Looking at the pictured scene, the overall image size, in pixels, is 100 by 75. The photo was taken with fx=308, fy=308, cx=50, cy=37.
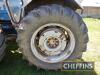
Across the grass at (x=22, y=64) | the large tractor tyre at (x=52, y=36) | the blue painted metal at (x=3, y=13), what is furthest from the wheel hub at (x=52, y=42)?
the blue painted metal at (x=3, y=13)

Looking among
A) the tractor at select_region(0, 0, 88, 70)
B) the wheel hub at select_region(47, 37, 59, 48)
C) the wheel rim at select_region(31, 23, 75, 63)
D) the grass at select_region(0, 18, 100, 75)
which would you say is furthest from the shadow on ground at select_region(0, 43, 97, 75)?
the wheel hub at select_region(47, 37, 59, 48)

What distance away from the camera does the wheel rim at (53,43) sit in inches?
187

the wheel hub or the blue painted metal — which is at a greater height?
the blue painted metal

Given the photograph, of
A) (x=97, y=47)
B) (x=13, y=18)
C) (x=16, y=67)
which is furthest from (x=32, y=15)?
(x=97, y=47)

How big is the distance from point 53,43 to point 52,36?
11 cm

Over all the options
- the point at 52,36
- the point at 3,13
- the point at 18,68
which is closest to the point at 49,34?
the point at 52,36

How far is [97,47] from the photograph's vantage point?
6363 mm

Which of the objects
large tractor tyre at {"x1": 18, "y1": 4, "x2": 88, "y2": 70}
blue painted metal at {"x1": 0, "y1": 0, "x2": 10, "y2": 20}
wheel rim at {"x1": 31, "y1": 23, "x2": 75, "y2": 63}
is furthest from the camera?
blue painted metal at {"x1": 0, "y1": 0, "x2": 10, "y2": 20}

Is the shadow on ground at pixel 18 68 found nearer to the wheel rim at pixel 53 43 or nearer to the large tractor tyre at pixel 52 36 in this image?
the large tractor tyre at pixel 52 36

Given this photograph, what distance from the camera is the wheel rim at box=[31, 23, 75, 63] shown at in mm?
4746

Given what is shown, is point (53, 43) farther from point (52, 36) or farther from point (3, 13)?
point (3, 13)

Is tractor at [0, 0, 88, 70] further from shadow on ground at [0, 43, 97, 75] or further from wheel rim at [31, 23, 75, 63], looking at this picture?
shadow on ground at [0, 43, 97, 75]

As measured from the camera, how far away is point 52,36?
477 centimetres

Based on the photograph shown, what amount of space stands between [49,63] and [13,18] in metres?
0.99
